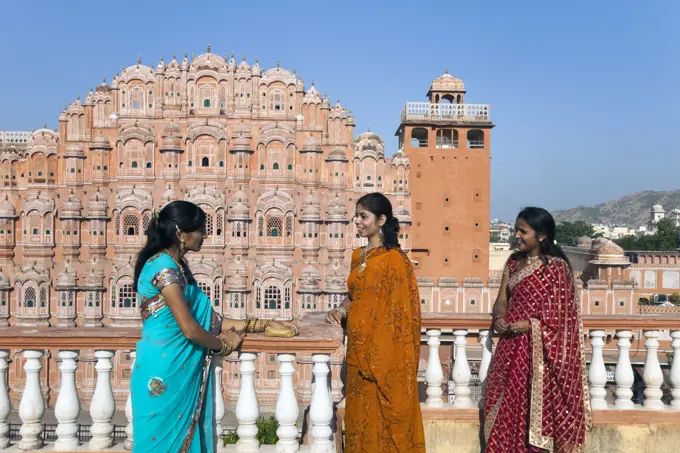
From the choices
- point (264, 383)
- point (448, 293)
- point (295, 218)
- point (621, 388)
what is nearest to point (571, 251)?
point (448, 293)

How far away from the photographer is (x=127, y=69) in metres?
23.2

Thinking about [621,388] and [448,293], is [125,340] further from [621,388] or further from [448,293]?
[448,293]

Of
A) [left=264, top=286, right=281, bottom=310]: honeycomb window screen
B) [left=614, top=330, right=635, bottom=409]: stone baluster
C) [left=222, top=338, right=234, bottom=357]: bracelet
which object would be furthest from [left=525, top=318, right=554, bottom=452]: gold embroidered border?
[left=264, top=286, right=281, bottom=310]: honeycomb window screen

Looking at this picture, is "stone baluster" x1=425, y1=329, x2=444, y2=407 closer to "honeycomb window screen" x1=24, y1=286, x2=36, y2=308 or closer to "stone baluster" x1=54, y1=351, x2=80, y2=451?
"stone baluster" x1=54, y1=351, x2=80, y2=451

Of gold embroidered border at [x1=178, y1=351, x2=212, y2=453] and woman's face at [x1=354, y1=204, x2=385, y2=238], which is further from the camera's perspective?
woman's face at [x1=354, y1=204, x2=385, y2=238]

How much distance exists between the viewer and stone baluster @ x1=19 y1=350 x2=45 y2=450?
3770mm

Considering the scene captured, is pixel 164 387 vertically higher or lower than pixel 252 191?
lower

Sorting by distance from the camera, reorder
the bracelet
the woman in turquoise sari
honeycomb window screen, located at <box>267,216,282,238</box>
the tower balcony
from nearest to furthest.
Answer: the woman in turquoise sari, the bracelet, honeycomb window screen, located at <box>267,216,282,238</box>, the tower balcony

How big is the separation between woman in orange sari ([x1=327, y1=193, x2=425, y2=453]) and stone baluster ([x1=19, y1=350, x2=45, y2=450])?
2.01 metres

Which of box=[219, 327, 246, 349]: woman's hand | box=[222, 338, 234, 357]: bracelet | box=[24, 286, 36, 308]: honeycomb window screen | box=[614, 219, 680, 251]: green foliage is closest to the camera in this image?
box=[222, 338, 234, 357]: bracelet

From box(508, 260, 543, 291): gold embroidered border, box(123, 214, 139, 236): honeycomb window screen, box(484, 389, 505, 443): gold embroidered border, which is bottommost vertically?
box(484, 389, 505, 443): gold embroidered border

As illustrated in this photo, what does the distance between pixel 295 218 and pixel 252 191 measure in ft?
6.43

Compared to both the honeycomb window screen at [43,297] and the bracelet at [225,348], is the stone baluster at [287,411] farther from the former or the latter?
the honeycomb window screen at [43,297]

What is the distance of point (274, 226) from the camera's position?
22797mm
